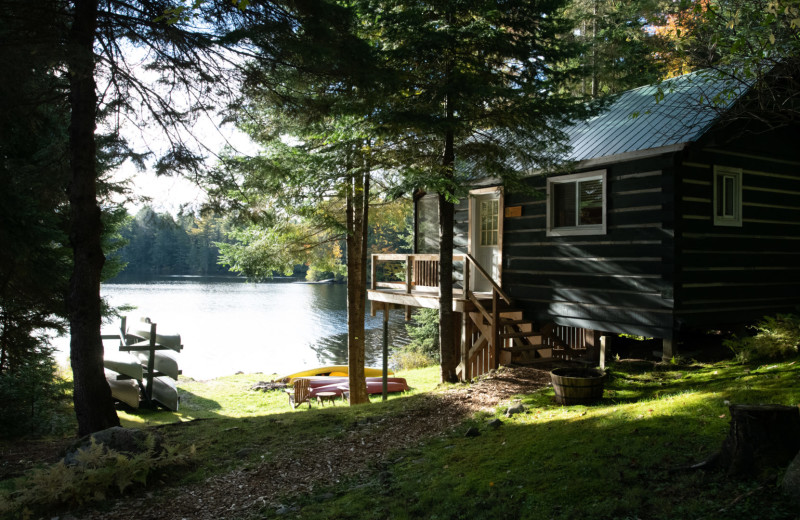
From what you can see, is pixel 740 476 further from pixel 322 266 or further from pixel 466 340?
pixel 322 266

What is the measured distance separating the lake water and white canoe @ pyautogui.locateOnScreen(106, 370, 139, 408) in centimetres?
231

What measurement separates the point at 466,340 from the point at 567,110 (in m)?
5.17

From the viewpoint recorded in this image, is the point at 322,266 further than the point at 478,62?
Yes

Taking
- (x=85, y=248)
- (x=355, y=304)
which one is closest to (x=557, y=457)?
(x=85, y=248)

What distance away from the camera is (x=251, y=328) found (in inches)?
1339

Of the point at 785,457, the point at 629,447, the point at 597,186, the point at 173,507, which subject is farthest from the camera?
the point at 597,186

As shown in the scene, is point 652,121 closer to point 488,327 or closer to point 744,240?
point 744,240

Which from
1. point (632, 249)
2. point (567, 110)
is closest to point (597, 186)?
point (632, 249)

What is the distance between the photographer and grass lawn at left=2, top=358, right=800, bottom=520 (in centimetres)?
395

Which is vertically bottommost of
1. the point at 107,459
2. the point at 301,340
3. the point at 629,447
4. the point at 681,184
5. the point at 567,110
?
the point at 301,340

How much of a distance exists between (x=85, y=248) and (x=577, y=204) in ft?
27.0

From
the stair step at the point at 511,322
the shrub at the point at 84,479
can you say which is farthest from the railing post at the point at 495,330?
the shrub at the point at 84,479

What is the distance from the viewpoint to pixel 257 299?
161ft

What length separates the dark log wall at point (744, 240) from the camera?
9016 millimetres
